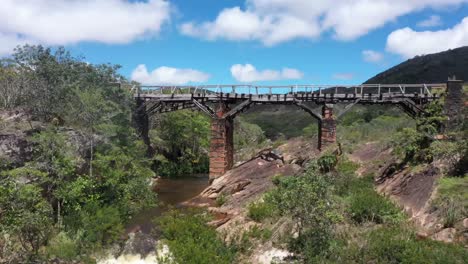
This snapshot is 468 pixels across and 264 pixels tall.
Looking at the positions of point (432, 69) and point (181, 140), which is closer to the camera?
point (181, 140)

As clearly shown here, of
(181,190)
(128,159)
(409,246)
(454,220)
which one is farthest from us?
(181,190)

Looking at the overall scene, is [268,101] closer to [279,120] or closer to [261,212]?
[261,212]

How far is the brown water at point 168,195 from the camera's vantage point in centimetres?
2346

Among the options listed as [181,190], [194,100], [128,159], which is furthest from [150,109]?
[128,159]

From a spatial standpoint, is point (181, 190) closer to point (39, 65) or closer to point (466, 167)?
point (39, 65)

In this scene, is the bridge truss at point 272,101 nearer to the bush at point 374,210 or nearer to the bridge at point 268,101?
the bridge at point 268,101

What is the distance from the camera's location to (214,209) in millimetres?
28078

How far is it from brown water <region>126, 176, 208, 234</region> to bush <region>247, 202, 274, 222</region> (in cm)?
555

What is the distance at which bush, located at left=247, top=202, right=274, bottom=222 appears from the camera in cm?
2177

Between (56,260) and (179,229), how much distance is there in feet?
17.3

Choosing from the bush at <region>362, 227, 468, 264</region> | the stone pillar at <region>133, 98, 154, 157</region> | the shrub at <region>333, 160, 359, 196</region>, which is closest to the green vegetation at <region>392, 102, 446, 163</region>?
the shrub at <region>333, 160, 359, 196</region>

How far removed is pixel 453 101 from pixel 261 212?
15994mm

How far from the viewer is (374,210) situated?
18.6m

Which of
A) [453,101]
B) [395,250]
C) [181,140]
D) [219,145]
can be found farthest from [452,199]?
[181,140]
